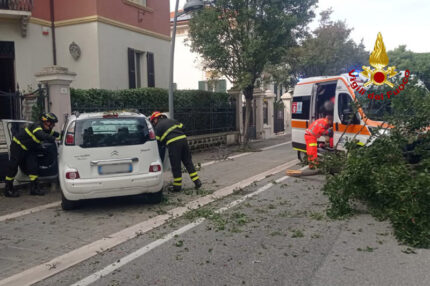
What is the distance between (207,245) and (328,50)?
23.5 m

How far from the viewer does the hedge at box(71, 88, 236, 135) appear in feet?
38.7

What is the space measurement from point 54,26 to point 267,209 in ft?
42.4

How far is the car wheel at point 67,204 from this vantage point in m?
7.15

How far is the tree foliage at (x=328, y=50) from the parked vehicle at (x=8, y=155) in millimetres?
19417

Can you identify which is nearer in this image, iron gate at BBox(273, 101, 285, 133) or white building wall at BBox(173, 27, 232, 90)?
iron gate at BBox(273, 101, 285, 133)

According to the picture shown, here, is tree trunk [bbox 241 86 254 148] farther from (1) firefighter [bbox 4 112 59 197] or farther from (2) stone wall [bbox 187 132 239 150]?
(1) firefighter [bbox 4 112 59 197]

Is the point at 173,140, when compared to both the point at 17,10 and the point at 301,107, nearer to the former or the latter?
the point at 301,107

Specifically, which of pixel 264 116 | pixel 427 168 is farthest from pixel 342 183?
pixel 264 116

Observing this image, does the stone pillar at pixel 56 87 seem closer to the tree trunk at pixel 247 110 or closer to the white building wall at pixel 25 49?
the white building wall at pixel 25 49

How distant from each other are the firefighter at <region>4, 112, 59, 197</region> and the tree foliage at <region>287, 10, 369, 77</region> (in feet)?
64.1

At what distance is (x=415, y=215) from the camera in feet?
17.2

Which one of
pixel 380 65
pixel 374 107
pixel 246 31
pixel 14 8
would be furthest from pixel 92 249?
pixel 246 31

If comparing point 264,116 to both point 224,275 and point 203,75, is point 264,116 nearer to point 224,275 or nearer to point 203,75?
point 203,75

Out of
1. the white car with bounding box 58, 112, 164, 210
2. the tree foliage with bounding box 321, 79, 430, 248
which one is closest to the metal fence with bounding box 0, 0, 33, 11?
the white car with bounding box 58, 112, 164, 210
